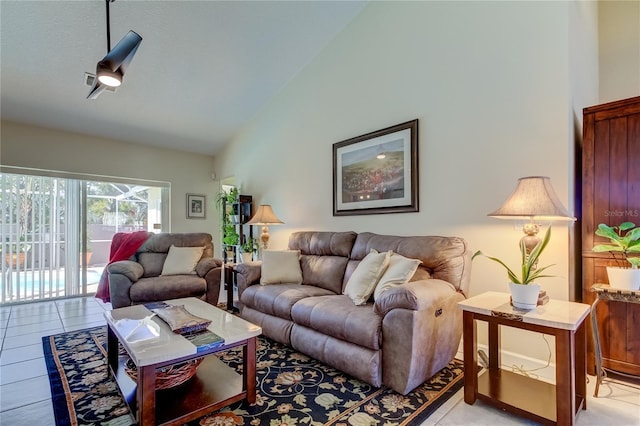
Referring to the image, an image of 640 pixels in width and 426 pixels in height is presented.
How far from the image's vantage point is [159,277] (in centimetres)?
362

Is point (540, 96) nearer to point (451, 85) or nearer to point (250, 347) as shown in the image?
point (451, 85)

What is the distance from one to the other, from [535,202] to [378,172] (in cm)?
161

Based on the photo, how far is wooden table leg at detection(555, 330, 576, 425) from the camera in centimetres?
149

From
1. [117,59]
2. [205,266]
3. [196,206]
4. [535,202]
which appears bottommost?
[205,266]

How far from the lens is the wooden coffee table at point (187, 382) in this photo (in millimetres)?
1449

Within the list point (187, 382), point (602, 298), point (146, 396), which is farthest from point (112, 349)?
point (602, 298)

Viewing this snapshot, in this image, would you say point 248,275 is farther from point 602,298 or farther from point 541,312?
Answer: point 602,298

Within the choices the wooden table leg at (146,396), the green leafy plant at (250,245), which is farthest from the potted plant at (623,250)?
the green leafy plant at (250,245)

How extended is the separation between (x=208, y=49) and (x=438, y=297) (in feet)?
11.1

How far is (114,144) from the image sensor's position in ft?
15.8

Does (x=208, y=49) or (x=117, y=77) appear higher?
(x=208, y=49)

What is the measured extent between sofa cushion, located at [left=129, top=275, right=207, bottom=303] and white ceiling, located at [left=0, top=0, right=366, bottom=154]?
7.59ft

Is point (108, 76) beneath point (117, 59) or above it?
beneath

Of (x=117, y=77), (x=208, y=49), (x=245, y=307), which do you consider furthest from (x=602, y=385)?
(x=208, y=49)
